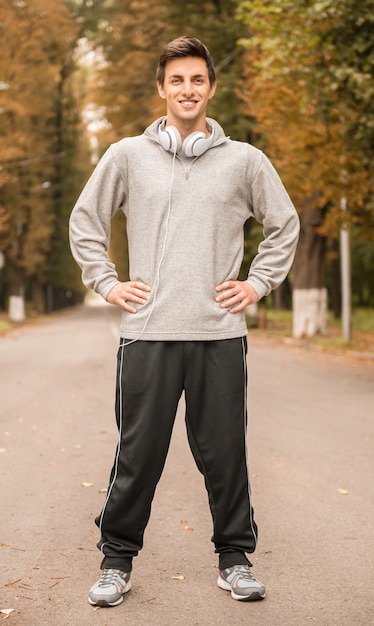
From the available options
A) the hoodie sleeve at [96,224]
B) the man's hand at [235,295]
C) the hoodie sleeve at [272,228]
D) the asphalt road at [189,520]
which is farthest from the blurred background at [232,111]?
the man's hand at [235,295]

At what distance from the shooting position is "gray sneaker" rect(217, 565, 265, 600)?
345 cm

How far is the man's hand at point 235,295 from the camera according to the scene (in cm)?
336

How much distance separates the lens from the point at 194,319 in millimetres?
3352

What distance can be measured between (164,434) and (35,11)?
30.6 meters

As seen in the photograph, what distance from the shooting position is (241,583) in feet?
11.4

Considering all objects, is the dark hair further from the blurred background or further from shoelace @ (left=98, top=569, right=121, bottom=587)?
the blurred background

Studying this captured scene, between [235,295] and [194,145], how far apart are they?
642 mm

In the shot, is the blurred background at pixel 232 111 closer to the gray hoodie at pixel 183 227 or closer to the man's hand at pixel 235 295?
the gray hoodie at pixel 183 227

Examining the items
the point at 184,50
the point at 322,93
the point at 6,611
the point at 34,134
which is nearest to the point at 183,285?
the point at 184,50

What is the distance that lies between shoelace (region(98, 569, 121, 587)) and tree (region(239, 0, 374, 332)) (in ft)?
30.8

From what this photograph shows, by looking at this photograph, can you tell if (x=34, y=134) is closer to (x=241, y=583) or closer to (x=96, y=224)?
(x=96, y=224)

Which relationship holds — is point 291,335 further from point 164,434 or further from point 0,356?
point 164,434

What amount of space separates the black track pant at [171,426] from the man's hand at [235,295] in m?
0.15

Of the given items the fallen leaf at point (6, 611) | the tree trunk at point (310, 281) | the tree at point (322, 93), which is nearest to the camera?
the fallen leaf at point (6, 611)
